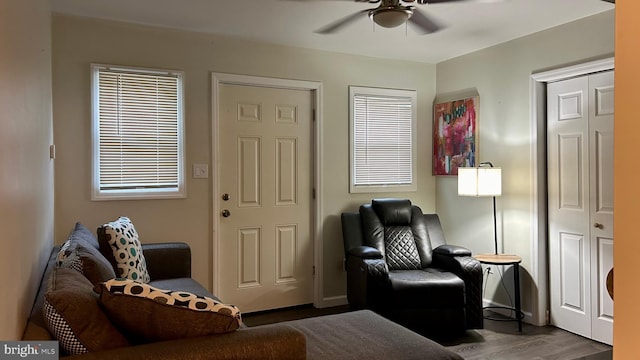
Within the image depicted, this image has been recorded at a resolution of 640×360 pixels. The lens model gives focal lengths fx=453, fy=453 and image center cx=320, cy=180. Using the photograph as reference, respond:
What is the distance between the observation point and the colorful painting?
4348mm

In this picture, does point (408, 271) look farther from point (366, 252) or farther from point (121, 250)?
point (121, 250)

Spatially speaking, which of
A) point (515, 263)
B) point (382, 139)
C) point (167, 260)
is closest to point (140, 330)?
point (167, 260)

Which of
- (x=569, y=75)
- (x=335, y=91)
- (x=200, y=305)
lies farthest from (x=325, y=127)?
(x=200, y=305)

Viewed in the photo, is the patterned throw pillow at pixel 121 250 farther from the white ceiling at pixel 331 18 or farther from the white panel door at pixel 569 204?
the white panel door at pixel 569 204

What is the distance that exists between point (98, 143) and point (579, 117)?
145 inches

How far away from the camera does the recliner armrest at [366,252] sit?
3.60 metres

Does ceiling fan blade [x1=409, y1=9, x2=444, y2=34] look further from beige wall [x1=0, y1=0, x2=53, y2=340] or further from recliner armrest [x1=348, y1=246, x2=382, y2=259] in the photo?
beige wall [x1=0, y1=0, x2=53, y2=340]

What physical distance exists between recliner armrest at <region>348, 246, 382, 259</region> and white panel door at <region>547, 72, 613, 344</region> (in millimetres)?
1458

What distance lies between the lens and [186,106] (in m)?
3.71

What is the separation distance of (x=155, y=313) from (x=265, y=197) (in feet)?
8.62

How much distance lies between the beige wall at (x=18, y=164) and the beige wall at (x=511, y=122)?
352 centimetres

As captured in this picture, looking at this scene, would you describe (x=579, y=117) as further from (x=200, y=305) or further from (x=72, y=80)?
(x=72, y=80)

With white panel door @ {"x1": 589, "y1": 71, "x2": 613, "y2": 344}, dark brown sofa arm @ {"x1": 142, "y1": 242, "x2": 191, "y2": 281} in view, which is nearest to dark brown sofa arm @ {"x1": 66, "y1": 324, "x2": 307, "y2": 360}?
dark brown sofa arm @ {"x1": 142, "y1": 242, "x2": 191, "y2": 281}

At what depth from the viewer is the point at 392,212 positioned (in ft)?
13.6
